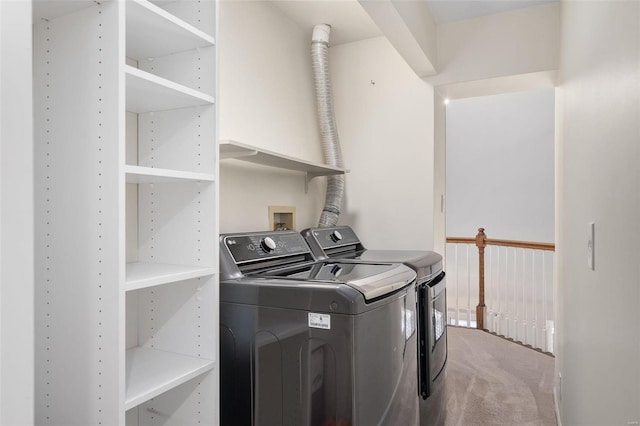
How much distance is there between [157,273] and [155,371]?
318 mm

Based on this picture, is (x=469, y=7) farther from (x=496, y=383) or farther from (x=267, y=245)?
(x=496, y=383)

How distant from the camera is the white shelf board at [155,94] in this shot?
1.26 meters

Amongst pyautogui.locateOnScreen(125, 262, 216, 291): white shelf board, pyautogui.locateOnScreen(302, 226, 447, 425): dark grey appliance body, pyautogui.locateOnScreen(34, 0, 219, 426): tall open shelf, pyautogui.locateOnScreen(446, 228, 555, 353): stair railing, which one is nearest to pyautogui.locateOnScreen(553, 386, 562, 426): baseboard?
pyautogui.locateOnScreen(302, 226, 447, 425): dark grey appliance body

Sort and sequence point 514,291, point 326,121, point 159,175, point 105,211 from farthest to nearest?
point 514,291 → point 326,121 → point 159,175 → point 105,211

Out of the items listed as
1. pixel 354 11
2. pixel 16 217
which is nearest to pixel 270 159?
pixel 354 11

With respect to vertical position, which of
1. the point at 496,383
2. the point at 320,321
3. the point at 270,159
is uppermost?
the point at 270,159

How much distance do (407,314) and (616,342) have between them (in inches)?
36.7

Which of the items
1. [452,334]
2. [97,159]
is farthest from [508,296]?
[97,159]

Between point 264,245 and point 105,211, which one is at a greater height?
point 105,211

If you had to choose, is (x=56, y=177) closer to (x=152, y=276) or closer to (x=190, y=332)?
(x=152, y=276)

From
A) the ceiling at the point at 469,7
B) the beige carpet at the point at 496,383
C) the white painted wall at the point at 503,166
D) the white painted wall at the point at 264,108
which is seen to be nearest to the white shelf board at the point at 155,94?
the white painted wall at the point at 264,108

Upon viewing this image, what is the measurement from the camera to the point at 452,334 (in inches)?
168

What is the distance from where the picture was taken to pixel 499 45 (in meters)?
2.78

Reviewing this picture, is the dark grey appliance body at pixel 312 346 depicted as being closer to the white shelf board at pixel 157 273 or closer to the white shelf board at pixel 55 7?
the white shelf board at pixel 157 273
